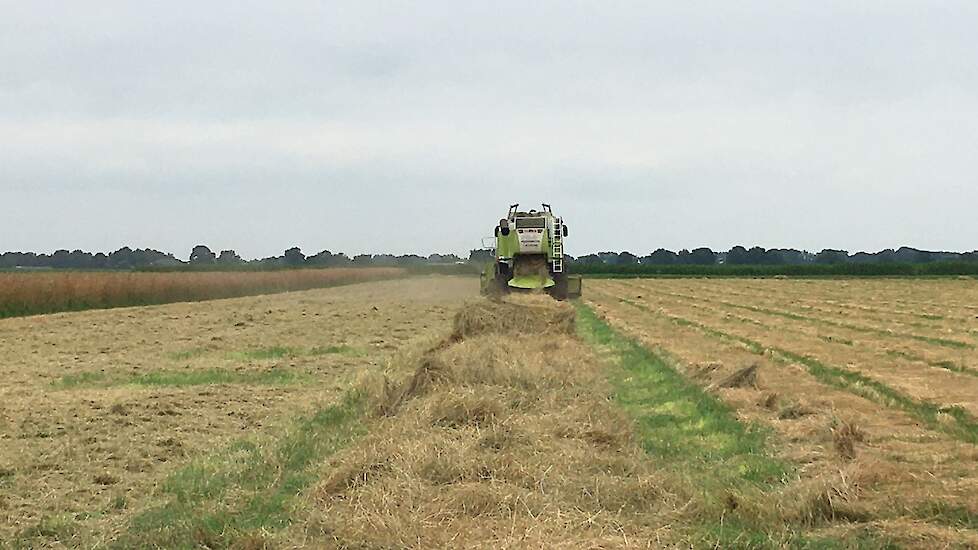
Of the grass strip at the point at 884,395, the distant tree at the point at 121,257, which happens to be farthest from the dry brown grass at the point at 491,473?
the distant tree at the point at 121,257

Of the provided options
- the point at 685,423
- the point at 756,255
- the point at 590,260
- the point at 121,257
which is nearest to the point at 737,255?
the point at 756,255

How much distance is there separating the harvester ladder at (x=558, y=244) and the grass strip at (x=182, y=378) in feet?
53.3

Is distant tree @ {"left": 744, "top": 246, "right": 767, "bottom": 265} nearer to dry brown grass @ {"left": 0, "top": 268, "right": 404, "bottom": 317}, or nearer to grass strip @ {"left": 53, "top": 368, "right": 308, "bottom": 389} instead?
dry brown grass @ {"left": 0, "top": 268, "right": 404, "bottom": 317}

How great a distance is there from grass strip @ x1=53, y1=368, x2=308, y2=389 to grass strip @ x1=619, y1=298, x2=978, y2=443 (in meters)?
7.52

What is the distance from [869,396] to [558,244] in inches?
761

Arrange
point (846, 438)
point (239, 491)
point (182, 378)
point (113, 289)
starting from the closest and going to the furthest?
point (239, 491), point (846, 438), point (182, 378), point (113, 289)

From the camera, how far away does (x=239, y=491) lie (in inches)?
302

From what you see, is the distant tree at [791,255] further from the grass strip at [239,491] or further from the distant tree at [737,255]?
the grass strip at [239,491]

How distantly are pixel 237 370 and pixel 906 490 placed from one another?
10.9m

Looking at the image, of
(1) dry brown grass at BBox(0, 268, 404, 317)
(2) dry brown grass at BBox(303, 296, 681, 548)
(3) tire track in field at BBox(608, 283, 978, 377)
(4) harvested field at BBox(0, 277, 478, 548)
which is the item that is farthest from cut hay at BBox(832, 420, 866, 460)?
(1) dry brown grass at BBox(0, 268, 404, 317)

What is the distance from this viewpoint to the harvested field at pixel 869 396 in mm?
6684

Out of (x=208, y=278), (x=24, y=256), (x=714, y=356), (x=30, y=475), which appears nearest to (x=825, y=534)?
(x=30, y=475)

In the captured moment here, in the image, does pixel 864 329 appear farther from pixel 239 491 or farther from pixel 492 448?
pixel 239 491

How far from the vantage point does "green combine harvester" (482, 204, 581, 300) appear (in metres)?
30.8
